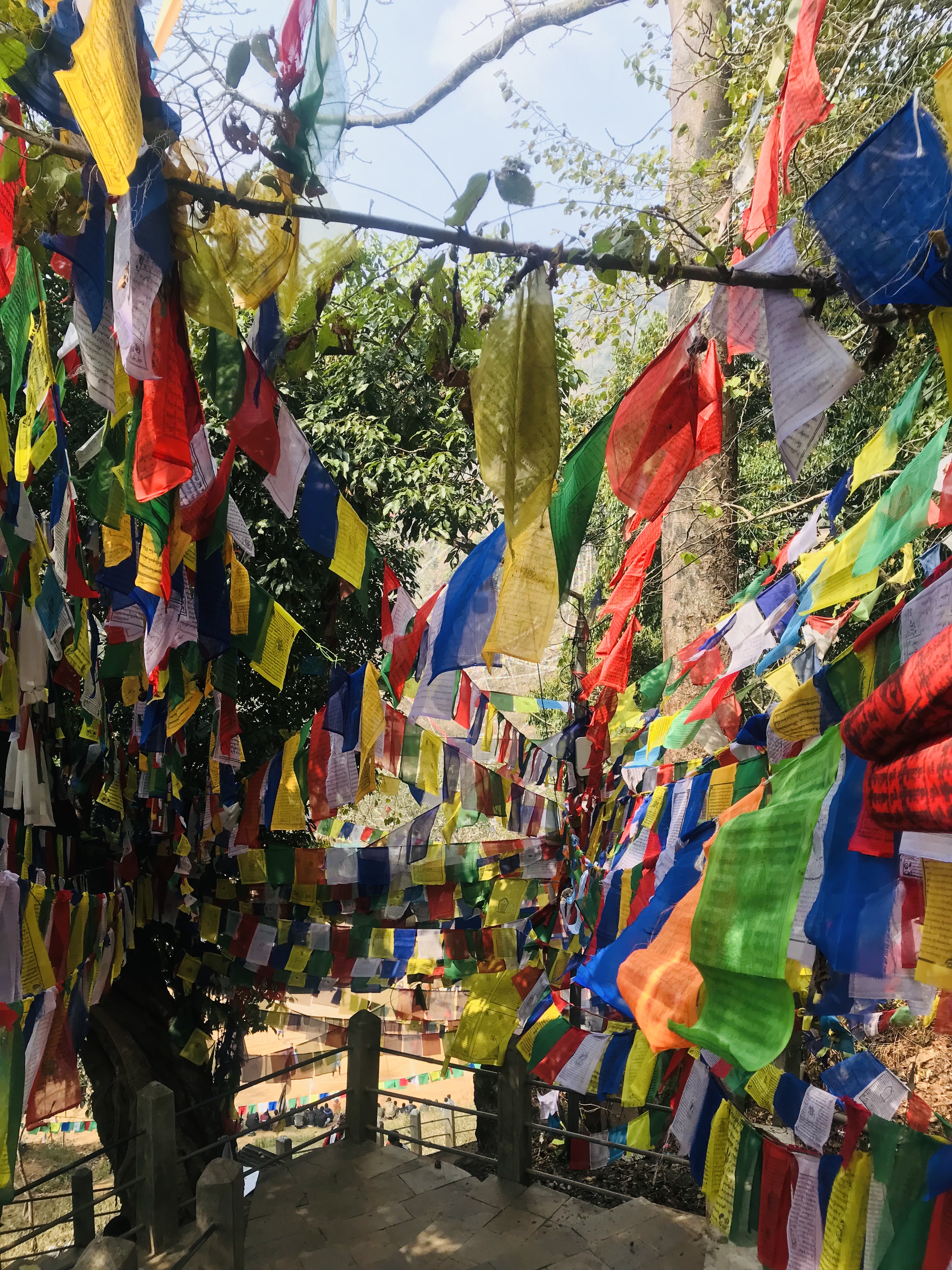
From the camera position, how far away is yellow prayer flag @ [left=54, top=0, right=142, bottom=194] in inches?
79.8

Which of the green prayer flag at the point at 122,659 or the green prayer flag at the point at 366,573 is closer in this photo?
the green prayer flag at the point at 366,573

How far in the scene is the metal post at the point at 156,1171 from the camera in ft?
16.5

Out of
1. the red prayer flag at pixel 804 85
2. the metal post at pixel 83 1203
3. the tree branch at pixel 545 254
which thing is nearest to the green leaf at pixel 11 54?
the tree branch at pixel 545 254

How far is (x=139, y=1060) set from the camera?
805cm

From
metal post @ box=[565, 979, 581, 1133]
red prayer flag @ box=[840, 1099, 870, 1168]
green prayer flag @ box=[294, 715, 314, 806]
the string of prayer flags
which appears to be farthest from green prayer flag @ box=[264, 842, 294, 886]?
the string of prayer flags

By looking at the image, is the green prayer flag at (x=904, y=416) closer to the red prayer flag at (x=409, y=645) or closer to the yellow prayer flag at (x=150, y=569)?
the red prayer flag at (x=409, y=645)

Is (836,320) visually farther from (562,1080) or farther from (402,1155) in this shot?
(402,1155)

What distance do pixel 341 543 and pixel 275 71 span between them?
184 cm

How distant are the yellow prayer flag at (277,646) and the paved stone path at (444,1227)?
3.38m

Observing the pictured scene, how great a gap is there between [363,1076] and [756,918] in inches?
216

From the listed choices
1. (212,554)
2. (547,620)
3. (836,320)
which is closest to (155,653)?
(212,554)

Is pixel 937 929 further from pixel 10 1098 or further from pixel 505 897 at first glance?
pixel 505 897

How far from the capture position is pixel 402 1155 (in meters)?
6.41

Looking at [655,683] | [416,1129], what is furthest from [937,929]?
[416,1129]
